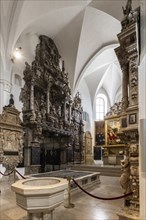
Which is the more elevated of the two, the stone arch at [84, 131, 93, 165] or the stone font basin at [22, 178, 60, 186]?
the stone font basin at [22, 178, 60, 186]

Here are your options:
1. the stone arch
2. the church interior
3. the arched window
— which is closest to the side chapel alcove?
the church interior

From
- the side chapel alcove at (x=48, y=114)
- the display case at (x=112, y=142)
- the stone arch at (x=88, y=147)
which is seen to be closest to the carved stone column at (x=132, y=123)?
the side chapel alcove at (x=48, y=114)

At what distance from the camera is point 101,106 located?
22734 mm

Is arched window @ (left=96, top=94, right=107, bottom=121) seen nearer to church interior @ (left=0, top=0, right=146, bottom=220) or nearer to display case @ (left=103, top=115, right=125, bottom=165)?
church interior @ (left=0, top=0, right=146, bottom=220)

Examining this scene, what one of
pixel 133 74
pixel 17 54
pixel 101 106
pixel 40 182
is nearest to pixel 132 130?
pixel 133 74

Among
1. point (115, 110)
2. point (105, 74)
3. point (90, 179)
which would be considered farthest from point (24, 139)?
point (105, 74)

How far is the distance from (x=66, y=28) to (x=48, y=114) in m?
5.61

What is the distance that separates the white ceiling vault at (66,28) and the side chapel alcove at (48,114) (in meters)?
0.65

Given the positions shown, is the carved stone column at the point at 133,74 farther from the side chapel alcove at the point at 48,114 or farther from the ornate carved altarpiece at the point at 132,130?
the side chapel alcove at the point at 48,114

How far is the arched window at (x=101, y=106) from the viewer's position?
73.0 ft

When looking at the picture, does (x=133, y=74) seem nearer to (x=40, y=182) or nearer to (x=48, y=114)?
(x=40, y=182)

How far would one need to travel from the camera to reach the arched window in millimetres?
22266

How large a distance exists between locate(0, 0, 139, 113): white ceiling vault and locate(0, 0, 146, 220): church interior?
5 cm

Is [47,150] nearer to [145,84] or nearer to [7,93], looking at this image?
[7,93]
